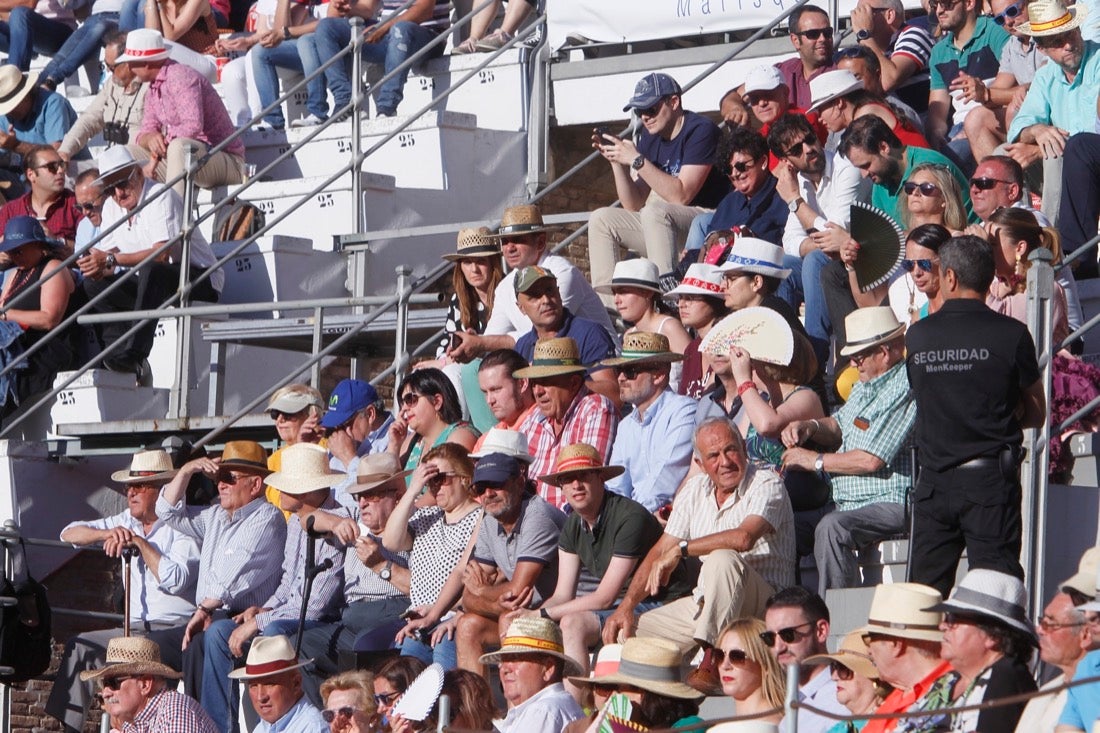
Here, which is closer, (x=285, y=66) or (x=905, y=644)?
(x=905, y=644)

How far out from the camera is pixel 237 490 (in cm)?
1177

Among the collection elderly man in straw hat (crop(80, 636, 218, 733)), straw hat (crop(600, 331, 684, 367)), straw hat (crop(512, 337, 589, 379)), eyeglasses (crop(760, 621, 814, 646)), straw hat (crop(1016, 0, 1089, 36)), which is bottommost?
elderly man in straw hat (crop(80, 636, 218, 733))

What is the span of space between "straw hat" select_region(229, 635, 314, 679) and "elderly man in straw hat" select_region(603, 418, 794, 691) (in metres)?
1.74

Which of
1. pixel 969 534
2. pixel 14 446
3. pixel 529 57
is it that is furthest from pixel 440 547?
pixel 529 57

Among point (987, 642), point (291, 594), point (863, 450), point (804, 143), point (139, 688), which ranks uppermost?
point (804, 143)

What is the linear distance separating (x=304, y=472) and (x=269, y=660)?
144 cm

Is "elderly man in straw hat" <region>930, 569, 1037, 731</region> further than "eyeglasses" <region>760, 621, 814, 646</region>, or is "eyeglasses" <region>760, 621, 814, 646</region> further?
"eyeglasses" <region>760, 621, 814, 646</region>

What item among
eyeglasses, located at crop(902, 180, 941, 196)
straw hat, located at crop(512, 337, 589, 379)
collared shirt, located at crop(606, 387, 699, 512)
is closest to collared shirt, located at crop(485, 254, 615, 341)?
straw hat, located at crop(512, 337, 589, 379)

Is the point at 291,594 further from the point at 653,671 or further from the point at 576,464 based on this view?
the point at 653,671

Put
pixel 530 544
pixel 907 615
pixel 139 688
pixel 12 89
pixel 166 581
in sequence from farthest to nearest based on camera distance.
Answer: pixel 12 89 < pixel 166 581 < pixel 139 688 < pixel 530 544 < pixel 907 615

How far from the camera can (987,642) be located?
276 inches

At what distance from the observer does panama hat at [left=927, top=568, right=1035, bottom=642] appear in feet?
22.9

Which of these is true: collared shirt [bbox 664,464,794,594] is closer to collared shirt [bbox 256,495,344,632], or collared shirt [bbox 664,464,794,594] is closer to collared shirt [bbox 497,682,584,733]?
collared shirt [bbox 497,682,584,733]

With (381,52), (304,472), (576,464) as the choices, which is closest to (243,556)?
(304,472)
